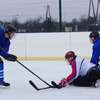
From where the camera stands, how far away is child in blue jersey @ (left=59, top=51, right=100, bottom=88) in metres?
5.70

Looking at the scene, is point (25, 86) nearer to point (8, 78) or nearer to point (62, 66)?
point (8, 78)

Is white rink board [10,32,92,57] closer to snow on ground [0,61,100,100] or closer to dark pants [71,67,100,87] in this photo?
snow on ground [0,61,100,100]

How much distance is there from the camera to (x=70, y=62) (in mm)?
5707

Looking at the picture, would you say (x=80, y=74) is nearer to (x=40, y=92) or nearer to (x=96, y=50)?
(x=96, y=50)

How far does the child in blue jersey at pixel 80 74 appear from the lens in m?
5.70

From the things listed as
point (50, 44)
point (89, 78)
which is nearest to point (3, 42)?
point (89, 78)

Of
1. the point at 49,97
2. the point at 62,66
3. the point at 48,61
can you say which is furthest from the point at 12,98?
the point at 48,61

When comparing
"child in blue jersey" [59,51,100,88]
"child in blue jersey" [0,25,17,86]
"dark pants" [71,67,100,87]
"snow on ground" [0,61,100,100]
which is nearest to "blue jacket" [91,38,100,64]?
"child in blue jersey" [59,51,100,88]

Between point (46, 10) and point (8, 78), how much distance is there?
432 cm

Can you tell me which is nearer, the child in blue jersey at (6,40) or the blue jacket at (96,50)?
the child in blue jersey at (6,40)

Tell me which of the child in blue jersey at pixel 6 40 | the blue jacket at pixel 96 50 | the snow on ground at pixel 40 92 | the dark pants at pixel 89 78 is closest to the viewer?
the snow on ground at pixel 40 92

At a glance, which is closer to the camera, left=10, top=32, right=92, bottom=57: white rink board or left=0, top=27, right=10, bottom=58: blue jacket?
left=0, top=27, right=10, bottom=58: blue jacket

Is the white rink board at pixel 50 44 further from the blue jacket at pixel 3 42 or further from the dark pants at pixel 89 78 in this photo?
the blue jacket at pixel 3 42

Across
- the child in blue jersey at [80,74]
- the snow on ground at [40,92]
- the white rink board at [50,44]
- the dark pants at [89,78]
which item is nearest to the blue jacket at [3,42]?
the snow on ground at [40,92]
